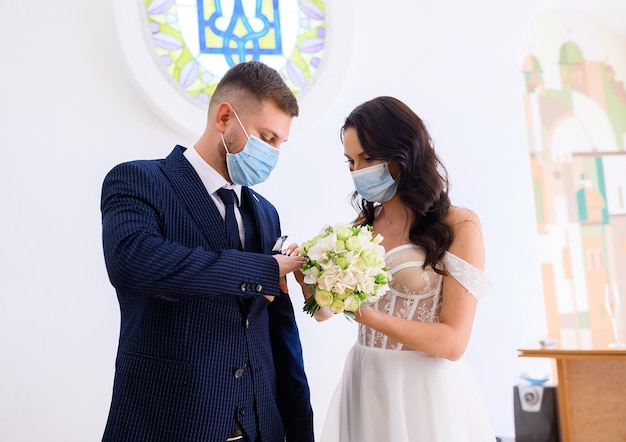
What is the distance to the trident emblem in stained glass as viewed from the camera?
351cm

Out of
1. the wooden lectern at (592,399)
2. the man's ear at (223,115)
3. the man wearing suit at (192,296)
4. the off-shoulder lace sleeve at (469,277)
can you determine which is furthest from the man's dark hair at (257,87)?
the wooden lectern at (592,399)

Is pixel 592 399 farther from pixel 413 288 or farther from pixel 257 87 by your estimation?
pixel 257 87

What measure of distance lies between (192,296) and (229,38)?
245 centimetres

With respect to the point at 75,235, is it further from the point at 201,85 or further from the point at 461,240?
the point at 461,240

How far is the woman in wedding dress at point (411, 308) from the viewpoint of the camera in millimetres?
1937

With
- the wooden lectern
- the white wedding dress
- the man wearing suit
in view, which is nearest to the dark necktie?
the man wearing suit

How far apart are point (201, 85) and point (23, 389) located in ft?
6.38

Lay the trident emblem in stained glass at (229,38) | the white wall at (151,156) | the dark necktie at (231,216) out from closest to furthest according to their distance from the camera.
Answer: the dark necktie at (231,216)
the white wall at (151,156)
the trident emblem in stained glass at (229,38)

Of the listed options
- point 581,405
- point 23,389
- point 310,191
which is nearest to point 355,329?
point 310,191

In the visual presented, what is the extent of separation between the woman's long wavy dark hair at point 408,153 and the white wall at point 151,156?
4.59 ft

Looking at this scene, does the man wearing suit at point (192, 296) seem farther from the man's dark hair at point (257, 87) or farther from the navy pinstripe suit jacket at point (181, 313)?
the man's dark hair at point (257, 87)

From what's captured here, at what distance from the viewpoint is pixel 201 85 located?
3.53m

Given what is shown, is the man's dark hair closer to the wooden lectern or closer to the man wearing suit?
the man wearing suit

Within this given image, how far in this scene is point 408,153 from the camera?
2.16 m
